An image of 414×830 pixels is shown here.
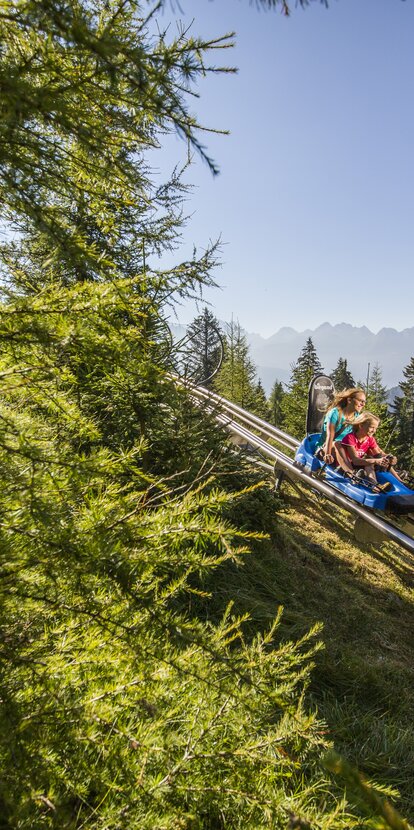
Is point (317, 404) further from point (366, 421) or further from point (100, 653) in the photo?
point (100, 653)

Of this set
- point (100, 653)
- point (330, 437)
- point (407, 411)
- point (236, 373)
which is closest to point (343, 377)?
point (407, 411)

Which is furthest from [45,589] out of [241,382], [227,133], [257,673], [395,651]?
[241,382]

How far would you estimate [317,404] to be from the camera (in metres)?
8.51

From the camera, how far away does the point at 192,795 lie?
51.8 inches

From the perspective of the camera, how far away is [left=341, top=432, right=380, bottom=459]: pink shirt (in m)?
7.11

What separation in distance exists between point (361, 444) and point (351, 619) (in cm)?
319

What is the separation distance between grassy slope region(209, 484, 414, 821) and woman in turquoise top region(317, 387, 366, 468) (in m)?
1.58

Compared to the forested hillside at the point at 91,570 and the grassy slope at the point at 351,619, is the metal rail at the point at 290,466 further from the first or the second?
the forested hillside at the point at 91,570

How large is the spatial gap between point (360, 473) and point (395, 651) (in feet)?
8.22

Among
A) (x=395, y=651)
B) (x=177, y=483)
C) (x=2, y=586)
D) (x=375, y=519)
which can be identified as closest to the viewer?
(x=2, y=586)

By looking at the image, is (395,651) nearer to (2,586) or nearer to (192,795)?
(192,795)

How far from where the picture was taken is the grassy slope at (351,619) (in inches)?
112

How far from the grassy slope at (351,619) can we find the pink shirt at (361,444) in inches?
56.5

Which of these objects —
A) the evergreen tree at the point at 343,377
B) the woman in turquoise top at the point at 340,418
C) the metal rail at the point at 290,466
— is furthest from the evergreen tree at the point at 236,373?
the evergreen tree at the point at 343,377
